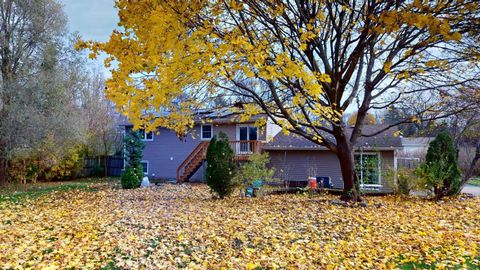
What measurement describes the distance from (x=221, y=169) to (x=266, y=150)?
25.2ft

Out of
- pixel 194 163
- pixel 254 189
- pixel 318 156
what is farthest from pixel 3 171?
pixel 318 156

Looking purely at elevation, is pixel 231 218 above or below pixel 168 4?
below

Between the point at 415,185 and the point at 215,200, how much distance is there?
5705 mm

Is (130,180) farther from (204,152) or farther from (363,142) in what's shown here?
(363,142)

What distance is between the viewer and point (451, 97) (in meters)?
8.28

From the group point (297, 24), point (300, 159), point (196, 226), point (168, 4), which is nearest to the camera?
point (168, 4)

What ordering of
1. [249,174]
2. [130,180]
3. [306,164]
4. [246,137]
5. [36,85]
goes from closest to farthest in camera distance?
1. [249,174]
2. [130,180]
3. [36,85]
4. [306,164]
5. [246,137]

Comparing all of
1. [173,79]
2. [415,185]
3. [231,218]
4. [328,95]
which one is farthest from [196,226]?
[415,185]

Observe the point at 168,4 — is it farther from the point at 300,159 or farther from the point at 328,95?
the point at 300,159

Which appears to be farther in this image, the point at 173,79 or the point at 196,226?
the point at 196,226

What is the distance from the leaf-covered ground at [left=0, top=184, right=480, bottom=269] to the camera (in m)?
3.89

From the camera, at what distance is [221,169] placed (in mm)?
9430

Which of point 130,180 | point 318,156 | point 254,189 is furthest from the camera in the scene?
point 318,156

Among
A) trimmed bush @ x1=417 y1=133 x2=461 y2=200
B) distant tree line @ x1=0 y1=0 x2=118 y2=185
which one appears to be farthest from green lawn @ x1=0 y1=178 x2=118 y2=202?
trimmed bush @ x1=417 y1=133 x2=461 y2=200
